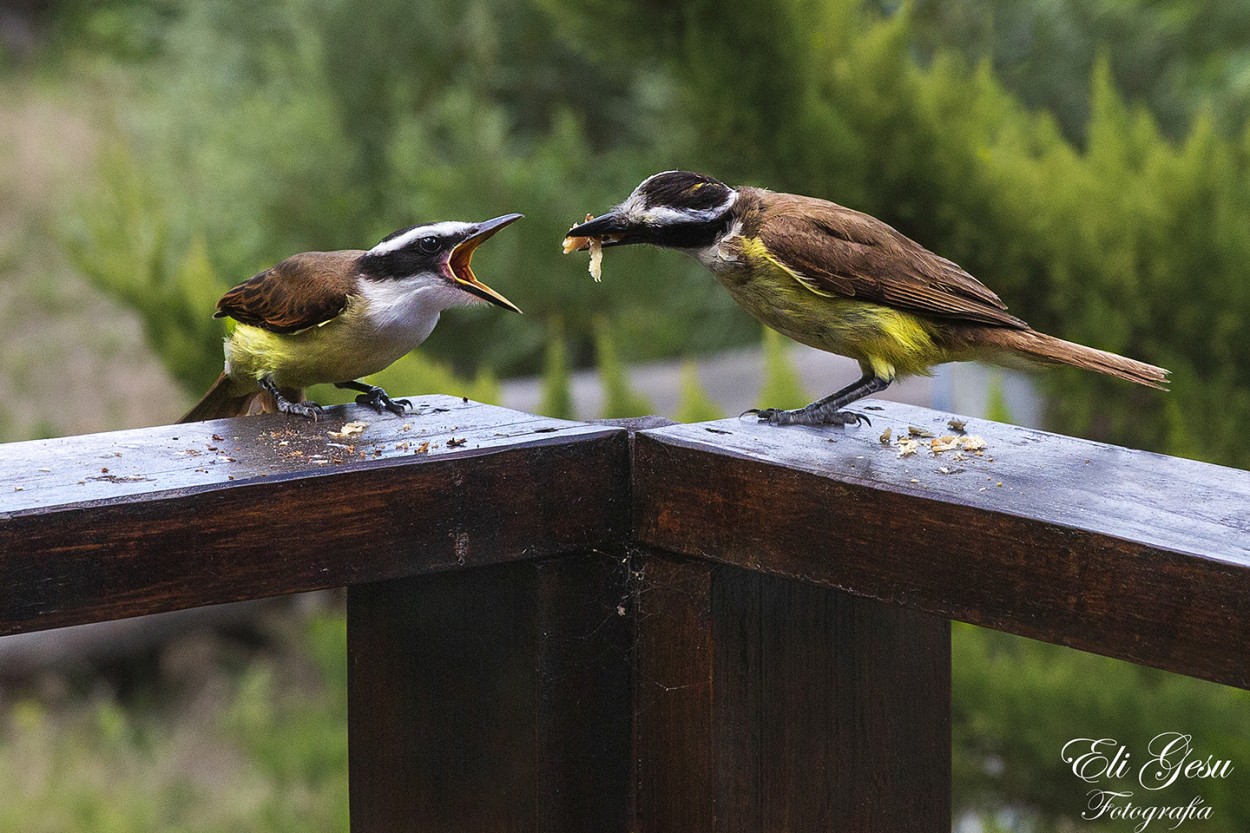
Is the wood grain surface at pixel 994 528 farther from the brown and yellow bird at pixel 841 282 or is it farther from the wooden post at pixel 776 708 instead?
the brown and yellow bird at pixel 841 282

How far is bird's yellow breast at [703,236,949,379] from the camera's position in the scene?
9.50 ft

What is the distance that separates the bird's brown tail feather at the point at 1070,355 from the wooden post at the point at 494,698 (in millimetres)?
1050

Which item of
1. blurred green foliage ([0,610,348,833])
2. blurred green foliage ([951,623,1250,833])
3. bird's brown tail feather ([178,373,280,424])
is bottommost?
blurred green foliage ([0,610,348,833])

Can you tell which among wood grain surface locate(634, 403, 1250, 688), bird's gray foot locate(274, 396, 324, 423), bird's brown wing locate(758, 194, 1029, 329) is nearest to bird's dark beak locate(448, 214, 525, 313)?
bird's gray foot locate(274, 396, 324, 423)

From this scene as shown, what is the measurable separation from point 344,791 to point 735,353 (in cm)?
414

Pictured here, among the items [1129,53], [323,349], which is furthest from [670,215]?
[1129,53]

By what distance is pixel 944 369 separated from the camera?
5883 millimetres

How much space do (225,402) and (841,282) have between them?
60.1 inches

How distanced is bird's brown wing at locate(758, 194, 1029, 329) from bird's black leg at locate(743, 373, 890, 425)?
16 centimetres

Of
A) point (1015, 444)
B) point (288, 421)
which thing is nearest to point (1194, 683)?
point (1015, 444)

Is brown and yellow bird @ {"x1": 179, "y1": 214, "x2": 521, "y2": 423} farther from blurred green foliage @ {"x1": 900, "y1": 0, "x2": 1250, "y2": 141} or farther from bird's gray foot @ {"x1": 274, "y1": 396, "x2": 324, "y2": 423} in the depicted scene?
blurred green foliage @ {"x1": 900, "y1": 0, "x2": 1250, "y2": 141}

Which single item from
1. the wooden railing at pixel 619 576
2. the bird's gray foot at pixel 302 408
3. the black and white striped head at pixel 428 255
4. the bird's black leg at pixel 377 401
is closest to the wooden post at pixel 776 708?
the wooden railing at pixel 619 576

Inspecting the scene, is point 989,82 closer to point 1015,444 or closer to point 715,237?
point 715,237

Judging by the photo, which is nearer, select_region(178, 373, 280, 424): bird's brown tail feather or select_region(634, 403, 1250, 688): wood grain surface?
select_region(634, 403, 1250, 688): wood grain surface
